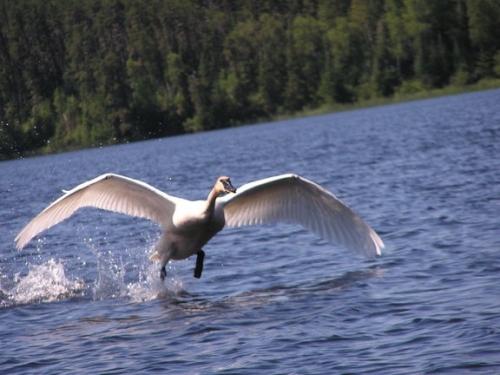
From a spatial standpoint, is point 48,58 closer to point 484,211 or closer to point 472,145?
point 472,145

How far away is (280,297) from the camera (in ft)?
38.2

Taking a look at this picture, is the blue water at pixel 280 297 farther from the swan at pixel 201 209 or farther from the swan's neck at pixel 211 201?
the swan's neck at pixel 211 201

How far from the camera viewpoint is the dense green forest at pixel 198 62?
10019cm

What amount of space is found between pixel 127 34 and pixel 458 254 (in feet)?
372

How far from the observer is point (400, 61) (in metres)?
107

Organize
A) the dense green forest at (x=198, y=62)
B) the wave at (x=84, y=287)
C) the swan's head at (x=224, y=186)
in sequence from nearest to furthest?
the swan's head at (x=224, y=186), the wave at (x=84, y=287), the dense green forest at (x=198, y=62)

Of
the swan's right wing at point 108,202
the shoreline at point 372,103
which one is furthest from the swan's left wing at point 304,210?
the shoreline at point 372,103

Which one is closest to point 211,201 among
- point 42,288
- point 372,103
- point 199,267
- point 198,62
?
point 199,267

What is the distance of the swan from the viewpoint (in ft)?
41.0

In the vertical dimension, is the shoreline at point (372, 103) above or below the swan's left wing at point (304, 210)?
above

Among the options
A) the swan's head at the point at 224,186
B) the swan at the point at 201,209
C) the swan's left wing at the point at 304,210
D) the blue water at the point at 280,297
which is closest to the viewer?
the blue water at the point at 280,297

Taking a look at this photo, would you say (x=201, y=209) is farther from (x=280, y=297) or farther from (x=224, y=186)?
(x=280, y=297)

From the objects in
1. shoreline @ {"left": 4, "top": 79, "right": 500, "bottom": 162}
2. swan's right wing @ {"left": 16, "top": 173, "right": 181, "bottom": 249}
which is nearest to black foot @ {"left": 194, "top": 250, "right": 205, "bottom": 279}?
swan's right wing @ {"left": 16, "top": 173, "right": 181, "bottom": 249}

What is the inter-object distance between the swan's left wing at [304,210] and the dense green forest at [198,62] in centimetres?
7593
